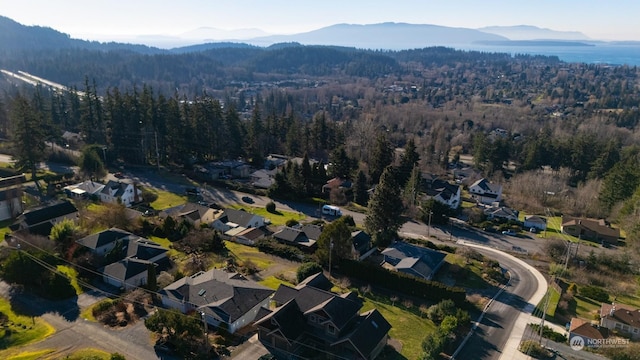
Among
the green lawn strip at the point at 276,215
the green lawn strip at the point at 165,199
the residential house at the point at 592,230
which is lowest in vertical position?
the residential house at the point at 592,230

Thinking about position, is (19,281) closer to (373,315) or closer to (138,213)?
(138,213)

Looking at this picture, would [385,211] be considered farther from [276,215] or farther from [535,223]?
[535,223]

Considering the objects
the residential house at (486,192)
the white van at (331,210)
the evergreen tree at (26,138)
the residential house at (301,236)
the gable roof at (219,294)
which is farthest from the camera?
the residential house at (486,192)

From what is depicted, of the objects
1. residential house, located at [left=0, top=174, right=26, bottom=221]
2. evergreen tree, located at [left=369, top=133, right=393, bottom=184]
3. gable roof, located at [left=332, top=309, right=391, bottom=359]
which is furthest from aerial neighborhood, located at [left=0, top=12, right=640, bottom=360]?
evergreen tree, located at [left=369, top=133, right=393, bottom=184]

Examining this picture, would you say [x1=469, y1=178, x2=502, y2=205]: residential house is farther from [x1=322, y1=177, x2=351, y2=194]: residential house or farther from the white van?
the white van

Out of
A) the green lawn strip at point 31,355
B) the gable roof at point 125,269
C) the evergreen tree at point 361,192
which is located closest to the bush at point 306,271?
the gable roof at point 125,269

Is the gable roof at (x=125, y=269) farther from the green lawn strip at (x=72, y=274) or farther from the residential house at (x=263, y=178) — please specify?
the residential house at (x=263, y=178)

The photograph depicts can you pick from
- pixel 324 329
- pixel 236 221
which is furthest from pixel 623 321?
pixel 236 221
